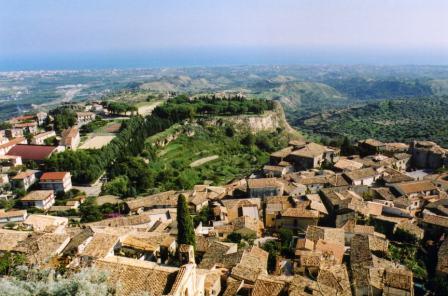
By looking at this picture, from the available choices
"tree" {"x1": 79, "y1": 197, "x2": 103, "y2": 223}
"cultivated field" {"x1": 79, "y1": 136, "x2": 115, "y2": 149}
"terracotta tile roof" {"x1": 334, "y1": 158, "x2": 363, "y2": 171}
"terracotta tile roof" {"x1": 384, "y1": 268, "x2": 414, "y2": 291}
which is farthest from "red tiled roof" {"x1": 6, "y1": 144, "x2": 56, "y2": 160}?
"terracotta tile roof" {"x1": 384, "y1": 268, "x2": 414, "y2": 291}

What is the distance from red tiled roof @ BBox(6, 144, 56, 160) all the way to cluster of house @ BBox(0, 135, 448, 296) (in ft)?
19.2

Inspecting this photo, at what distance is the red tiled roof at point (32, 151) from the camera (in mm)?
53866

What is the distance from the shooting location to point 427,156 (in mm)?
52188

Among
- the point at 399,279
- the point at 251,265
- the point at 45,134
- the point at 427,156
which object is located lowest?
the point at 427,156

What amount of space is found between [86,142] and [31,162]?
1179cm

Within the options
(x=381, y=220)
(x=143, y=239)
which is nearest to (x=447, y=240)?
(x=381, y=220)

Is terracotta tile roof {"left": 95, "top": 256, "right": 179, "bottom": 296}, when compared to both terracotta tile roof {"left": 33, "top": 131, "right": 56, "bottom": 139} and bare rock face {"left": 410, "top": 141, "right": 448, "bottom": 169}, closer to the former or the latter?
bare rock face {"left": 410, "top": 141, "right": 448, "bottom": 169}

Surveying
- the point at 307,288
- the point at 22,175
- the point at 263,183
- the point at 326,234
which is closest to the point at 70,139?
the point at 22,175

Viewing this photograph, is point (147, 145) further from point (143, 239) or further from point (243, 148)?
point (143, 239)

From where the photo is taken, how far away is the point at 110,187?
48.7 m

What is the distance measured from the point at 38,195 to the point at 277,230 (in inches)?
1078

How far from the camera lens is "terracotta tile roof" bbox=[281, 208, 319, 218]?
105 ft

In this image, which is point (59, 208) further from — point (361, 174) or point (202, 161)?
point (361, 174)

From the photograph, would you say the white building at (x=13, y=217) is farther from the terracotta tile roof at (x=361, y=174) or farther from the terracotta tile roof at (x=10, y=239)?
the terracotta tile roof at (x=361, y=174)
